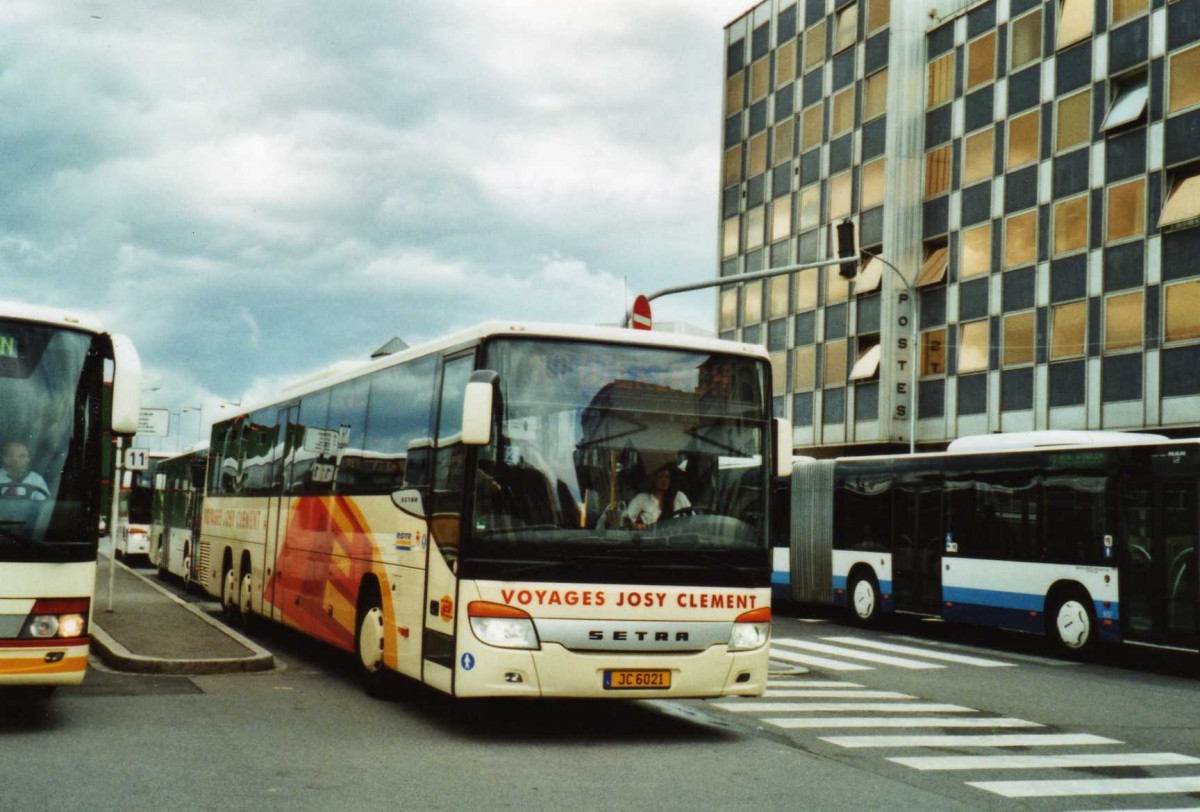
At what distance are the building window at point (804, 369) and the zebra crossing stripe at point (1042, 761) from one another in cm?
3868

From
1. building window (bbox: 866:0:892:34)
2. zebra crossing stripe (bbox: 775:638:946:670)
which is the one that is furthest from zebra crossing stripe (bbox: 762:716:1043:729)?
building window (bbox: 866:0:892:34)

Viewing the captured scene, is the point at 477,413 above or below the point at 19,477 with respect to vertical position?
above

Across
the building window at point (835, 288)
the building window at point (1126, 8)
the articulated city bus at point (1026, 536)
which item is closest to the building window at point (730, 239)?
the building window at point (835, 288)

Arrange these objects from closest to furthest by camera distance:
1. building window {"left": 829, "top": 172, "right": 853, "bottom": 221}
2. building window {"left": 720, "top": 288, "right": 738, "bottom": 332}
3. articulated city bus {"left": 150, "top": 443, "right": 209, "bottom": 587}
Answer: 1. articulated city bus {"left": 150, "top": 443, "right": 209, "bottom": 587}
2. building window {"left": 829, "top": 172, "right": 853, "bottom": 221}
3. building window {"left": 720, "top": 288, "right": 738, "bottom": 332}

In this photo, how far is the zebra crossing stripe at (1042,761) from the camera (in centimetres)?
984

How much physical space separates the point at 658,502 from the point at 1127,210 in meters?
29.9

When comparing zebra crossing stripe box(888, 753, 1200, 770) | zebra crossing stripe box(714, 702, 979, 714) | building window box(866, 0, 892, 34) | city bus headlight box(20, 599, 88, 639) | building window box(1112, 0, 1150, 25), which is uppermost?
building window box(866, 0, 892, 34)

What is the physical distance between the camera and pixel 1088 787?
915cm

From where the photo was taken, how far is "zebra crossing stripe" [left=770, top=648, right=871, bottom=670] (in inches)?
680

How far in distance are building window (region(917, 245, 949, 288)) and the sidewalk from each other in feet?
97.6

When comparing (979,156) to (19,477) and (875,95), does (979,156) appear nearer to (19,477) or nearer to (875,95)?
(875,95)

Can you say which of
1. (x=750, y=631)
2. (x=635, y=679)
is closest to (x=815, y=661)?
(x=750, y=631)

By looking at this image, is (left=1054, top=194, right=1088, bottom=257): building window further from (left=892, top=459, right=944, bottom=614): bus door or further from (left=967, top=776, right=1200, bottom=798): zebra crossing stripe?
(left=967, top=776, right=1200, bottom=798): zebra crossing stripe

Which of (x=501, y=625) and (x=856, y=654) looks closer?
(x=501, y=625)
